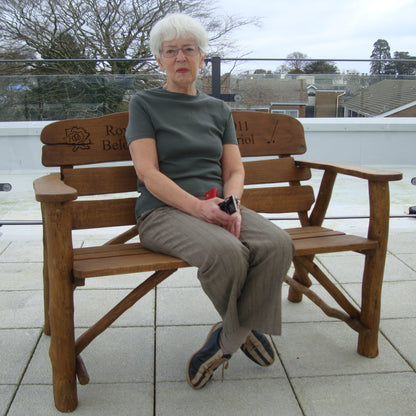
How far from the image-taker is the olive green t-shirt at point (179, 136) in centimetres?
198

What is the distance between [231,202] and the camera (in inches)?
69.3

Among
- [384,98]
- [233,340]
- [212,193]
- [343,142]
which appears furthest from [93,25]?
[233,340]

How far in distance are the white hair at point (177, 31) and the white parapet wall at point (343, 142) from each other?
2.53 metres

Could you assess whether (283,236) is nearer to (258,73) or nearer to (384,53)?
(258,73)

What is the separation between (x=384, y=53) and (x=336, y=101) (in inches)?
1109

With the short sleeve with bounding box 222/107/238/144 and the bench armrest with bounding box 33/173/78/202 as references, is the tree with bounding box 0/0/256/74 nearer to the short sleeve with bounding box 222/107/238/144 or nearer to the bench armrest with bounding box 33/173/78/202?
the short sleeve with bounding box 222/107/238/144

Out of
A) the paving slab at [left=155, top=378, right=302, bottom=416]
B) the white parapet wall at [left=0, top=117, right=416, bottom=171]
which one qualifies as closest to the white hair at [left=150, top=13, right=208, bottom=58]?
the paving slab at [left=155, top=378, right=302, bottom=416]

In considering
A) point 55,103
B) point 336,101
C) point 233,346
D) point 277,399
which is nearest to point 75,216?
point 233,346

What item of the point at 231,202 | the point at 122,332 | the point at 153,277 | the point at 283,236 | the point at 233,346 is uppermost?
the point at 231,202

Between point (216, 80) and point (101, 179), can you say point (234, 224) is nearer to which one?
point (101, 179)

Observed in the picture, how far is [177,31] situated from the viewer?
1962 mm

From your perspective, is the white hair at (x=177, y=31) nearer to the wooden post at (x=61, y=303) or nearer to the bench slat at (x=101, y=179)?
the bench slat at (x=101, y=179)

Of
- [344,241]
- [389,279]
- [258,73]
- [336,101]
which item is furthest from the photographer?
[336,101]

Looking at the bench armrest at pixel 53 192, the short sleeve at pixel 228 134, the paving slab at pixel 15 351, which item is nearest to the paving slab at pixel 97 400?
the paving slab at pixel 15 351
